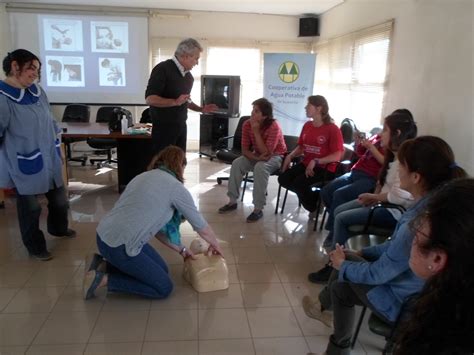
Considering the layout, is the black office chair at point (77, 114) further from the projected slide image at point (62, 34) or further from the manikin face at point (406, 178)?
the manikin face at point (406, 178)

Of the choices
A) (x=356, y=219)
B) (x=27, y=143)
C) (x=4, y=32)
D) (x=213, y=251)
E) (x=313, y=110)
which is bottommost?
(x=213, y=251)

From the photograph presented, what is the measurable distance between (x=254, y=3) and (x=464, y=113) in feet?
12.2

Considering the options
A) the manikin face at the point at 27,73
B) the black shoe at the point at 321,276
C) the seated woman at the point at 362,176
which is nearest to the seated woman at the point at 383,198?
the black shoe at the point at 321,276

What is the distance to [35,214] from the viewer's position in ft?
8.44

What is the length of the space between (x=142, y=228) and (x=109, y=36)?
478cm

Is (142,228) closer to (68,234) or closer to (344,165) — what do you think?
(68,234)

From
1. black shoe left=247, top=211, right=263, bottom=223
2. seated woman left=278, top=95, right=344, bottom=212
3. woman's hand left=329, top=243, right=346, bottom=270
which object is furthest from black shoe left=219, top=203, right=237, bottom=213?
woman's hand left=329, top=243, right=346, bottom=270

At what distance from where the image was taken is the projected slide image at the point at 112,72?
600 cm

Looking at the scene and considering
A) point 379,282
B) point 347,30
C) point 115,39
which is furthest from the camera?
point 115,39

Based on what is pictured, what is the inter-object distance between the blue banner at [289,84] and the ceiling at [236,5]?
0.87m

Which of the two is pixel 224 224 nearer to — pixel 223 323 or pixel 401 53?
pixel 223 323

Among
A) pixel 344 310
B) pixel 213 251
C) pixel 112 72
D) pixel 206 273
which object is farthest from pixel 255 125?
pixel 112 72

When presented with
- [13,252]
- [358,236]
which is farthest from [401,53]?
[13,252]

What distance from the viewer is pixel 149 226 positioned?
2.05m
